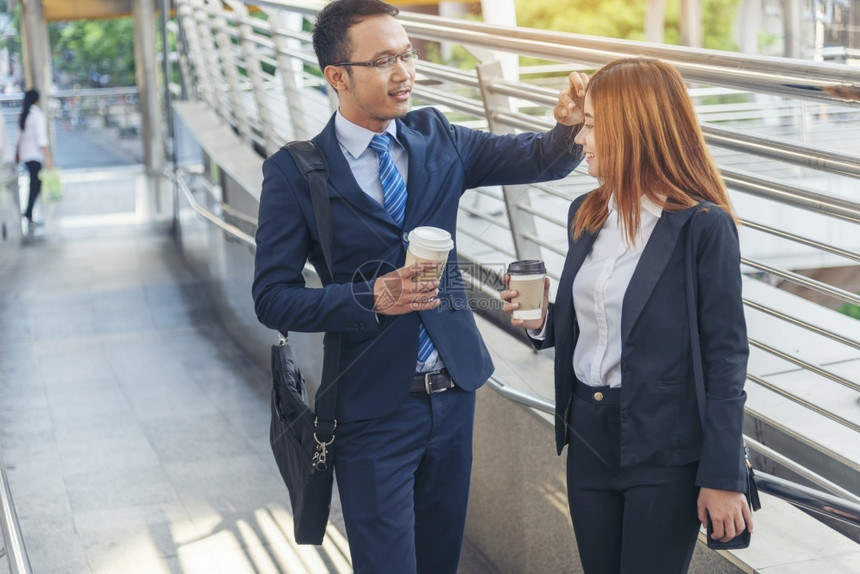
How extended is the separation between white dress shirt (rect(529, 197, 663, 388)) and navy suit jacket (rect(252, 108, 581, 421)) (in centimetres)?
37

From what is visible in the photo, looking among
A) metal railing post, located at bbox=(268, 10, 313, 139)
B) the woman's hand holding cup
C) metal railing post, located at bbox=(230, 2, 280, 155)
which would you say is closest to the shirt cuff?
the woman's hand holding cup

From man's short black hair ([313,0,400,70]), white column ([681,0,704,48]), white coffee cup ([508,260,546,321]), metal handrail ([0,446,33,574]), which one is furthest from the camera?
white column ([681,0,704,48])

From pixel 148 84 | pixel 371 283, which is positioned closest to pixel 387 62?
pixel 371 283

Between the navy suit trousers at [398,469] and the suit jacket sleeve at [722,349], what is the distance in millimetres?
688

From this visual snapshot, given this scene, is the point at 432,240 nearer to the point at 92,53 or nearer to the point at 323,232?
the point at 323,232

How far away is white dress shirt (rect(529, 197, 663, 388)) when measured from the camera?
83.7 inches

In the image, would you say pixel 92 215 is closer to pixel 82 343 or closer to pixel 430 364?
pixel 82 343

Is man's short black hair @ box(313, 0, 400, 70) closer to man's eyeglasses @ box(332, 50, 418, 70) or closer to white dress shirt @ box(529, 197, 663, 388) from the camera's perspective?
man's eyeglasses @ box(332, 50, 418, 70)

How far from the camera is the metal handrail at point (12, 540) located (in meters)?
2.53

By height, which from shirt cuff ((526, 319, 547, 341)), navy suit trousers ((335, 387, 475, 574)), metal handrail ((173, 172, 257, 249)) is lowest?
metal handrail ((173, 172, 257, 249))

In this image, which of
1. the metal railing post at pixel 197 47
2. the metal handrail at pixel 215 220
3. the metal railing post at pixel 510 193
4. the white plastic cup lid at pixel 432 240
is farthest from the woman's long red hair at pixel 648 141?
the metal railing post at pixel 197 47

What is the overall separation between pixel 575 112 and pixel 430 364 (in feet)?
2.24

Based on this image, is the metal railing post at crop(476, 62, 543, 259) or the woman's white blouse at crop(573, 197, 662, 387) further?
the metal railing post at crop(476, 62, 543, 259)

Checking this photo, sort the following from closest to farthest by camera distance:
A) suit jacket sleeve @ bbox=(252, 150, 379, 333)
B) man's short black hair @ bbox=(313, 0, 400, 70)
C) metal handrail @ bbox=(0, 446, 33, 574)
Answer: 1. suit jacket sleeve @ bbox=(252, 150, 379, 333)
2. man's short black hair @ bbox=(313, 0, 400, 70)
3. metal handrail @ bbox=(0, 446, 33, 574)
